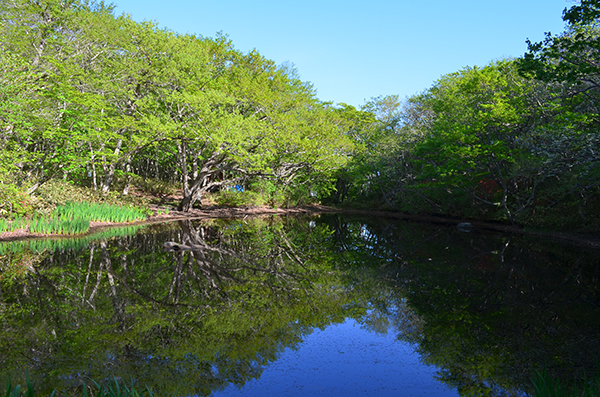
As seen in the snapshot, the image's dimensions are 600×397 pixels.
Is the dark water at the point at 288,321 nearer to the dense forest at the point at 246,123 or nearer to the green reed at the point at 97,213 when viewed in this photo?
the green reed at the point at 97,213

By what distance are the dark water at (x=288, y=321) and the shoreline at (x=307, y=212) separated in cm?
333

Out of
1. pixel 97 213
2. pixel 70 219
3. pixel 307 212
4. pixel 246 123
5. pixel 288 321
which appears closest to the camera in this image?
pixel 288 321

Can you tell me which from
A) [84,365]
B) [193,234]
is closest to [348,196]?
[193,234]

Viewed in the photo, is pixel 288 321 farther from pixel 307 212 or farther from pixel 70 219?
pixel 307 212

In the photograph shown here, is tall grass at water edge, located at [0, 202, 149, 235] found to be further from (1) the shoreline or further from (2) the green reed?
(1) the shoreline

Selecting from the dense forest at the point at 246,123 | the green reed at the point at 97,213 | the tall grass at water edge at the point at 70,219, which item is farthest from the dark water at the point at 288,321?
the dense forest at the point at 246,123

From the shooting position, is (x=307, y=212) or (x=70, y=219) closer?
(x=70, y=219)

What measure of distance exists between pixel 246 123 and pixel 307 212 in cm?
1772

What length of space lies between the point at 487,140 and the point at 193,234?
21155 millimetres

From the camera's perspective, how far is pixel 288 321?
25.4ft

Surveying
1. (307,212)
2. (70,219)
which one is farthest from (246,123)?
(307,212)

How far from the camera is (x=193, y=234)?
64.3ft

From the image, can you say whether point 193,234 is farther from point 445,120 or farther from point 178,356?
point 445,120

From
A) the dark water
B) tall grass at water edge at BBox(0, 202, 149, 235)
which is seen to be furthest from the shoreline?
the dark water
